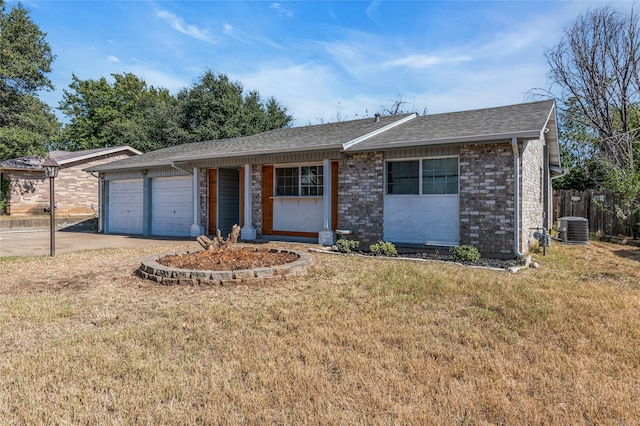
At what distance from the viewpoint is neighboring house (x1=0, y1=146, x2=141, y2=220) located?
69.2 feet

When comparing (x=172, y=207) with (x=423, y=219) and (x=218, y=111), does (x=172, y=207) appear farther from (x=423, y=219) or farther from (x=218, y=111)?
(x=218, y=111)

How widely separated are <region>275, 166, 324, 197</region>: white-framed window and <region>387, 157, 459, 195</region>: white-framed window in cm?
245

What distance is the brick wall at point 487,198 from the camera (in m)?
8.38

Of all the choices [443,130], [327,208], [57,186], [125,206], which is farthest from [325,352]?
[57,186]

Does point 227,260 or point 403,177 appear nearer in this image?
point 227,260

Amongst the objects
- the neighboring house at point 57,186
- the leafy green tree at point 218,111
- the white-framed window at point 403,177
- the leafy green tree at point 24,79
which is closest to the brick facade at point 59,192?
the neighboring house at point 57,186

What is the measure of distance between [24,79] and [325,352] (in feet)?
79.1

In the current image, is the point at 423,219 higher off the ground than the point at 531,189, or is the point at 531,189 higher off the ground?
the point at 531,189

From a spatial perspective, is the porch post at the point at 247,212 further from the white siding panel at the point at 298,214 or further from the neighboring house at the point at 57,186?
the neighboring house at the point at 57,186

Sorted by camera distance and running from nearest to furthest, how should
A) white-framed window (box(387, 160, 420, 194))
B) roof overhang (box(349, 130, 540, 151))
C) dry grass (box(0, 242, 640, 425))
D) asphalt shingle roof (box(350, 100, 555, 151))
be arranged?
dry grass (box(0, 242, 640, 425))
roof overhang (box(349, 130, 540, 151))
asphalt shingle roof (box(350, 100, 555, 151))
white-framed window (box(387, 160, 420, 194))

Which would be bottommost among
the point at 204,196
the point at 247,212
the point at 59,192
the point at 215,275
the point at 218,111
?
the point at 215,275

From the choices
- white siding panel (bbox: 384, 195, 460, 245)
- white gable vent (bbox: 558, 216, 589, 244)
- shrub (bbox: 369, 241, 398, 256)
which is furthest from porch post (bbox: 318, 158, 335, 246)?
white gable vent (bbox: 558, 216, 589, 244)

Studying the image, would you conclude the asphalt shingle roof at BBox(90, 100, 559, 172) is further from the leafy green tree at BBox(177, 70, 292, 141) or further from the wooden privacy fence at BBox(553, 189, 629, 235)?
the leafy green tree at BBox(177, 70, 292, 141)

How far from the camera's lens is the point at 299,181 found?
39.1 feet
